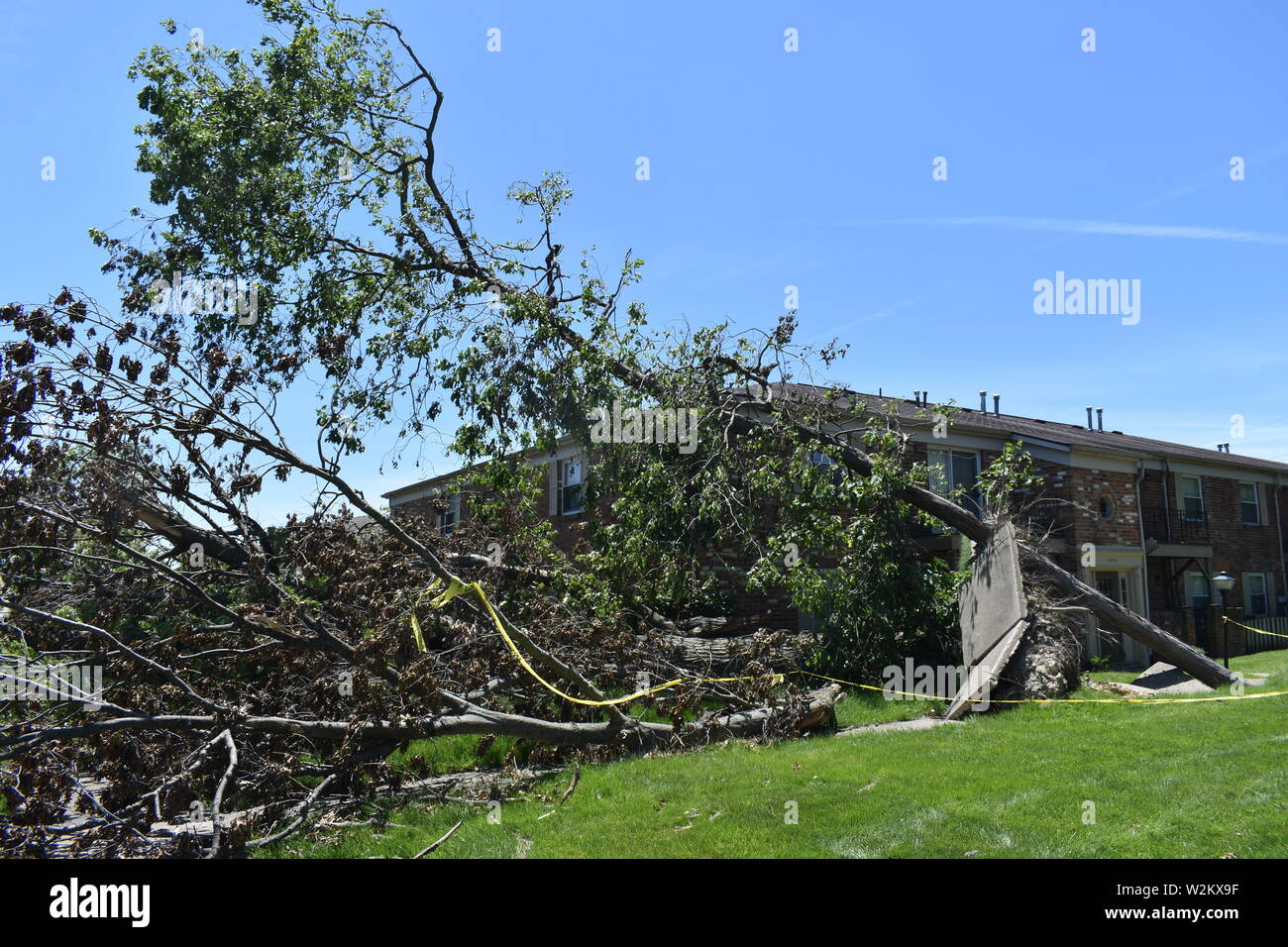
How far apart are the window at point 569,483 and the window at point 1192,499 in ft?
47.7

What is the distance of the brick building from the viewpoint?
19.1 meters

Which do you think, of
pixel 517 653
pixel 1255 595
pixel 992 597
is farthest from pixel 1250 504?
pixel 517 653

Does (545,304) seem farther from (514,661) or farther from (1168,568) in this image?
(1168,568)

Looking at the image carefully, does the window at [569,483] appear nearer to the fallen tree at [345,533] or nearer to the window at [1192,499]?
the fallen tree at [345,533]

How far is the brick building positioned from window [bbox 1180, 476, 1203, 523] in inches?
1.2

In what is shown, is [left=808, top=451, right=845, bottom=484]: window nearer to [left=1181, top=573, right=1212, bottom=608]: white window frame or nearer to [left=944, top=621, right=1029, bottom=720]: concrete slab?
[left=944, top=621, right=1029, bottom=720]: concrete slab

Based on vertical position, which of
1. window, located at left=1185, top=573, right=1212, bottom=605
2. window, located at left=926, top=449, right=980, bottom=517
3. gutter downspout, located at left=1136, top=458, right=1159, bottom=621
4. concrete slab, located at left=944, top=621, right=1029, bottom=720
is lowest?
concrete slab, located at left=944, top=621, right=1029, bottom=720

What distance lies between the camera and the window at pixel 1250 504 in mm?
24125

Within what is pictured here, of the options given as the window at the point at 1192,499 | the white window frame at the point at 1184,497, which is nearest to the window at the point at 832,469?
the white window frame at the point at 1184,497

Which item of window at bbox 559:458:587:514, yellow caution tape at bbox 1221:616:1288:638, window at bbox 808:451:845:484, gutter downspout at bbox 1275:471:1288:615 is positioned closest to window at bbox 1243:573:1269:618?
gutter downspout at bbox 1275:471:1288:615

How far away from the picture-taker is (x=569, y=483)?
19547mm

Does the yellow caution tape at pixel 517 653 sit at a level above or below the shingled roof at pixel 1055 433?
below

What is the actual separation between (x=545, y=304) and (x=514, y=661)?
603 centimetres
